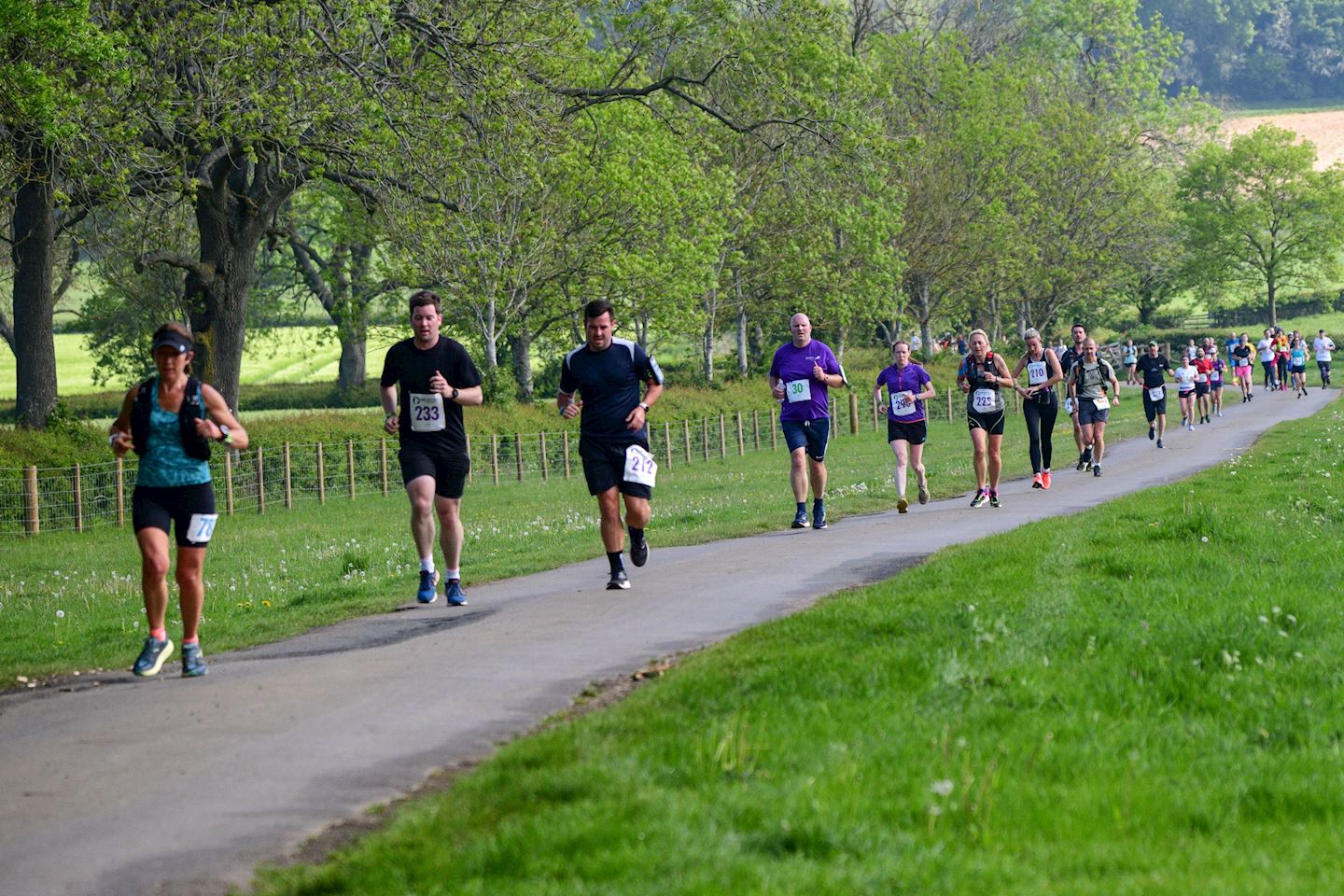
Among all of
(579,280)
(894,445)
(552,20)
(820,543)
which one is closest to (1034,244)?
(579,280)

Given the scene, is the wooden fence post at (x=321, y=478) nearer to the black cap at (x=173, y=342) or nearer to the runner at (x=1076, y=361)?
the runner at (x=1076, y=361)

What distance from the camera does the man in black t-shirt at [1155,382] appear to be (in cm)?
3359

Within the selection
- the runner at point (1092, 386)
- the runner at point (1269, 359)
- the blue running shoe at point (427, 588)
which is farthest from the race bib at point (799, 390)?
the runner at point (1269, 359)

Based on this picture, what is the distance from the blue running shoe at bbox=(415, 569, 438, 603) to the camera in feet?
41.4

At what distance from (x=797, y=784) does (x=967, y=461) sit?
2897 cm

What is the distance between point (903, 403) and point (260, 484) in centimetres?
1618

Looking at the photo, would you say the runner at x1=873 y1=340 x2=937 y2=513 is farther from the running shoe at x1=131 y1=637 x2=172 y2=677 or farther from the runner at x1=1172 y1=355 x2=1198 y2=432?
the runner at x1=1172 y1=355 x2=1198 y2=432

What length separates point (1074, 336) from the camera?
2655 cm

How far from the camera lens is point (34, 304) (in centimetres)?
3269

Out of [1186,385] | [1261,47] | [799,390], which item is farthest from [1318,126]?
[799,390]

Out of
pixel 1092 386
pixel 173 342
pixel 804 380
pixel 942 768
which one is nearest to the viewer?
pixel 942 768

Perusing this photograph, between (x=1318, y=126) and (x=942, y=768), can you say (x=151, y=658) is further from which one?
(x=1318, y=126)

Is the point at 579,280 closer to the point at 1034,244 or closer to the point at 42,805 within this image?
the point at 1034,244

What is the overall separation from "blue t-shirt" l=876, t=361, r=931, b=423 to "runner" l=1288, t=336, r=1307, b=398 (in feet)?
133
